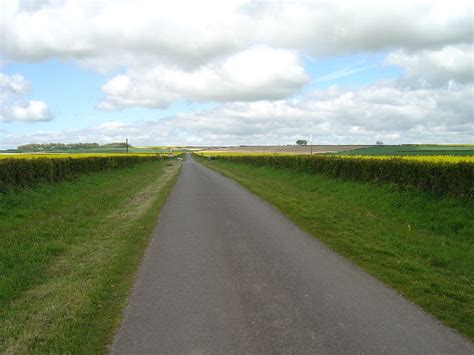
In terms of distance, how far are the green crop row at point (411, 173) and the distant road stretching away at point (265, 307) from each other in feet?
22.5

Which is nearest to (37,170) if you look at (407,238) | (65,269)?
(65,269)

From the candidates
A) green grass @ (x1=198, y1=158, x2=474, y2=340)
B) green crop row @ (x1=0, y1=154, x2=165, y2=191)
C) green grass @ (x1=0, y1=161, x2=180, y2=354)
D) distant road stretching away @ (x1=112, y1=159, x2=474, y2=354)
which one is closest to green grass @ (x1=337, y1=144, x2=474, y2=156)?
green grass @ (x1=198, y1=158, x2=474, y2=340)

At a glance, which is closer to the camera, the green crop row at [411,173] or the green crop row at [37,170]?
the green crop row at [411,173]

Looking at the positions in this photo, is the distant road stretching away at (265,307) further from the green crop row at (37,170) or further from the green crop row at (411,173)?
the green crop row at (37,170)

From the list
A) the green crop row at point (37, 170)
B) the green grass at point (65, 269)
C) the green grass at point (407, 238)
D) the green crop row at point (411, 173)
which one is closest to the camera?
the green grass at point (65, 269)

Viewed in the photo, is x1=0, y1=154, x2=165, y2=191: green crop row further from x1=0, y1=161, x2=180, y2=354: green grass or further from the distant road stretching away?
the distant road stretching away

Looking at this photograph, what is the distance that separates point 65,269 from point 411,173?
44.9 ft

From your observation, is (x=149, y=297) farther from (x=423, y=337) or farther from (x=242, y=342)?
(x=423, y=337)

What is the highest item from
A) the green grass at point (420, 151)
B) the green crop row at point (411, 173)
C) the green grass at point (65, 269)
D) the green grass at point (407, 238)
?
the green grass at point (420, 151)

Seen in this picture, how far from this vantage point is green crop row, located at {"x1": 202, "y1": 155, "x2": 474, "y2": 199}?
12.8 meters

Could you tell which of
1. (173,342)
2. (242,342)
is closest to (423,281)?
(242,342)

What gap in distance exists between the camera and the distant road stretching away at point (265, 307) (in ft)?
14.5

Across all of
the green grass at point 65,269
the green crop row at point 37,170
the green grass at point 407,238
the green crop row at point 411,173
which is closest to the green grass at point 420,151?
the green crop row at point 411,173

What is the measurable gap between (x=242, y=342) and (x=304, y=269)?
9.92ft
